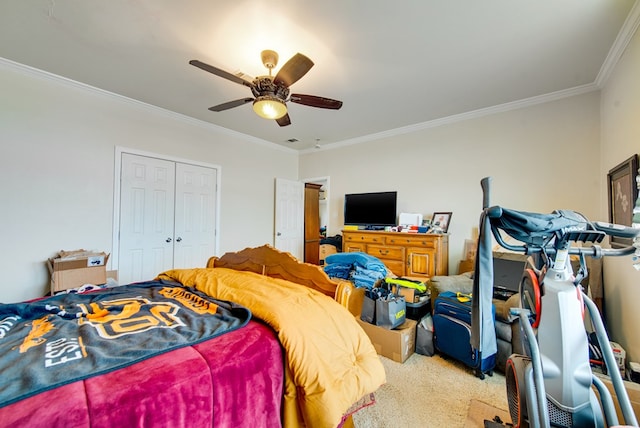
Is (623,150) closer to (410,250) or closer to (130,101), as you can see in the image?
(410,250)

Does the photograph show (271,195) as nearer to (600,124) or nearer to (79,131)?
(79,131)

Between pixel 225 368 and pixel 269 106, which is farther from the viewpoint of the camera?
pixel 269 106

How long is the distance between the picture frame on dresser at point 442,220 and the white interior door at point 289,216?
2.69 meters

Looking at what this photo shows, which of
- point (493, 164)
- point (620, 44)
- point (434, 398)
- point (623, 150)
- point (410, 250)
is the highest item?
point (620, 44)

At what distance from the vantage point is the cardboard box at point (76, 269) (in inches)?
104

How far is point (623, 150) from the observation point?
86.1 inches

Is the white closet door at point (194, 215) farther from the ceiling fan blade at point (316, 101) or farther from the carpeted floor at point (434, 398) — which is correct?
the carpeted floor at point (434, 398)

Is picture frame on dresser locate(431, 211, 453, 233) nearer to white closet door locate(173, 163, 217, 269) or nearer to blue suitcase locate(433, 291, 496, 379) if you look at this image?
blue suitcase locate(433, 291, 496, 379)

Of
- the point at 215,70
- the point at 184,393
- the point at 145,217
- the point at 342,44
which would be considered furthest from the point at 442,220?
A: the point at 145,217

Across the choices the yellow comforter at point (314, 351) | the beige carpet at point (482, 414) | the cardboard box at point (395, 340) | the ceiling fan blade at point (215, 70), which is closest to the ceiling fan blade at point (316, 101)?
the ceiling fan blade at point (215, 70)

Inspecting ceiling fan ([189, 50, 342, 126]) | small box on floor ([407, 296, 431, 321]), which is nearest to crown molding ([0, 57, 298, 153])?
ceiling fan ([189, 50, 342, 126])

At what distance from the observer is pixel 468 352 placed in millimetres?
2250

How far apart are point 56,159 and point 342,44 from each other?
323cm

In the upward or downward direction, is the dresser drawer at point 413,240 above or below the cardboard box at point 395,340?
above
